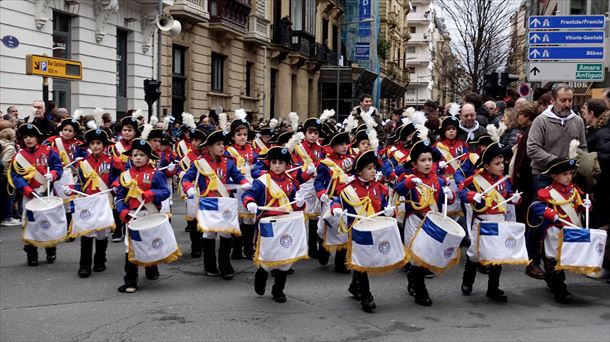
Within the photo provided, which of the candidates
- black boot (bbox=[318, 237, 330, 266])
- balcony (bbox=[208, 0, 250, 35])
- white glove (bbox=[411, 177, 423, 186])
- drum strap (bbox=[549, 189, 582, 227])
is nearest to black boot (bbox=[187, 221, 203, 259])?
black boot (bbox=[318, 237, 330, 266])

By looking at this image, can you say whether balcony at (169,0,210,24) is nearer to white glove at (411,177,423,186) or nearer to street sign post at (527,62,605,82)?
street sign post at (527,62,605,82)

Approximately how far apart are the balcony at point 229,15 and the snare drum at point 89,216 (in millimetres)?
20596

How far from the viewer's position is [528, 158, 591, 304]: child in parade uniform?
7.64 metres

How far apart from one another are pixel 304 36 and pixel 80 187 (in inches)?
1256

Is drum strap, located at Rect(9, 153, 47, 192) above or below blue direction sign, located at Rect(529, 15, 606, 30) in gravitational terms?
below

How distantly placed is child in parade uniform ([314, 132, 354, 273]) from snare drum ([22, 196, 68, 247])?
10.8 feet

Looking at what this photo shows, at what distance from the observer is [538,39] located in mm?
14109

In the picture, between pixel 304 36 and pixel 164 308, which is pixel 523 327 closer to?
pixel 164 308

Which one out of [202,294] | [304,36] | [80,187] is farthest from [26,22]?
[304,36]

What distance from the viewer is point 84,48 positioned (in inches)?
816

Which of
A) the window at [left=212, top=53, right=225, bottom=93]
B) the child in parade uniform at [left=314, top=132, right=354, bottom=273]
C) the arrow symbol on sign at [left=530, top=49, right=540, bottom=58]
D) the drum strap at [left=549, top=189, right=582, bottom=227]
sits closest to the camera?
the drum strap at [left=549, top=189, right=582, bottom=227]

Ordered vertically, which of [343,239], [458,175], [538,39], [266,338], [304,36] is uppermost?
[304,36]

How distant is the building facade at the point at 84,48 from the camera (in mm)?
17625

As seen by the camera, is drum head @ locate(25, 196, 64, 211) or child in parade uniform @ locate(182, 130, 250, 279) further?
drum head @ locate(25, 196, 64, 211)
